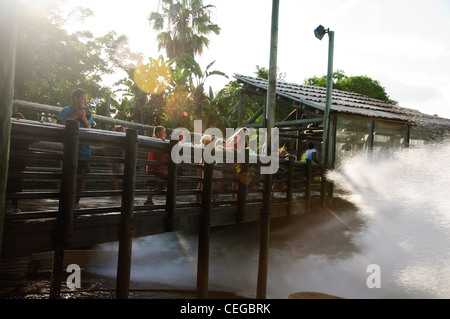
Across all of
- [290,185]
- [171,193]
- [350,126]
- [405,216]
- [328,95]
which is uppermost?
[328,95]

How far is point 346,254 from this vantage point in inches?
417

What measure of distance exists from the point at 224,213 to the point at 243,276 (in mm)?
3804

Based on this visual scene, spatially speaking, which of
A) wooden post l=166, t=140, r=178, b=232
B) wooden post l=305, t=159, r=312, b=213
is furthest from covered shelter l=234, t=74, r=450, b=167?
wooden post l=166, t=140, r=178, b=232

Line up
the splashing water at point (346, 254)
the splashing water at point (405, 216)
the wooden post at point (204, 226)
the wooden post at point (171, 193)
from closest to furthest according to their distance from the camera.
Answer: the wooden post at point (171, 193) < the wooden post at point (204, 226) < the splashing water at point (346, 254) < the splashing water at point (405, 216)

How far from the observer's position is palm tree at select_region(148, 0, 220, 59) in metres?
26.1

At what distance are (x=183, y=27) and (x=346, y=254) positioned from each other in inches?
814

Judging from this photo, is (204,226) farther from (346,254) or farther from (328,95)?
(328,95)

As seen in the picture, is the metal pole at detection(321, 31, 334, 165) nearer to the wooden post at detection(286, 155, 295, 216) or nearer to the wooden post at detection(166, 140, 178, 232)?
the wooden post at detection(286, 155, 295, 216)

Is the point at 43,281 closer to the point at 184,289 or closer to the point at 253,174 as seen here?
the point at 184,289

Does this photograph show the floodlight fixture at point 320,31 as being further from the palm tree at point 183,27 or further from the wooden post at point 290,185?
the palm tree at point 183,27

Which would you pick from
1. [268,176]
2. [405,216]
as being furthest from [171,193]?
[405,216]

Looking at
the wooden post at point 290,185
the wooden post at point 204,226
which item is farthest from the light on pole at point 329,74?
the wooden post at point 204,226

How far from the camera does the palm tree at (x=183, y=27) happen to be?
2609 centimetres

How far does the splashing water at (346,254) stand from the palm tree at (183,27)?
1665cm
